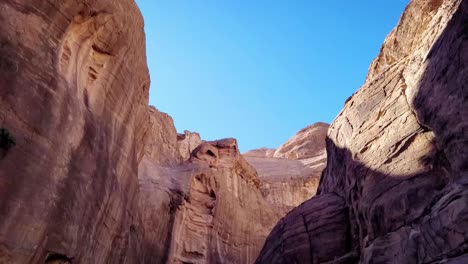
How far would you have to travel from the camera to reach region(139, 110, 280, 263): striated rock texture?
81.3ft

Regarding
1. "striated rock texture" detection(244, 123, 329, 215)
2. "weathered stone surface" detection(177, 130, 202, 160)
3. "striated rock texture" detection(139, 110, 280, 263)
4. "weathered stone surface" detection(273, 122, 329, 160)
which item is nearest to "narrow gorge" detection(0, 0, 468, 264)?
"striated rock texture" detection(139, 110, 280, 263)

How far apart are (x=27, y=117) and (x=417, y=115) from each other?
34.9 ft

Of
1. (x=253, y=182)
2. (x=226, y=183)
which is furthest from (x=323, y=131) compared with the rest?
(x=226, y=183)

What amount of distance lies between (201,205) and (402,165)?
699 inches

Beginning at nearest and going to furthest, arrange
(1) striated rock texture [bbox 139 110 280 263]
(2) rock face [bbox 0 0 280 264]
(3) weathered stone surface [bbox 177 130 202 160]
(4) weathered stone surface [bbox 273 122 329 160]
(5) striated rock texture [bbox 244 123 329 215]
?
(2) rock face [bbox 0 0 280 264], (1) striated rock texture [bbox 139 110 280 263], (3) weathered stone surface [bbox 177 130 202 160], (5) striated rock texture [bbox 244 123 329 215], (4) weathered stone surface [bbox 273 122 329 160]

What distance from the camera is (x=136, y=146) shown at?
17344 millimetres

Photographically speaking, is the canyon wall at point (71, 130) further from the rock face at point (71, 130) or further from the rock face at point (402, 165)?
the rock face at point (402, 165)

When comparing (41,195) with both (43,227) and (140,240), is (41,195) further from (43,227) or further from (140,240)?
(140,240)

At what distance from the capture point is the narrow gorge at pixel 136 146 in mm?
10055

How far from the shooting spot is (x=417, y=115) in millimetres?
13000

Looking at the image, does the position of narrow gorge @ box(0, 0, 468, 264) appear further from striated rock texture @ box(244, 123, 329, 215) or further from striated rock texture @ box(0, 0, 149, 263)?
striated rock texture @ box(244, 123, 329, 215)

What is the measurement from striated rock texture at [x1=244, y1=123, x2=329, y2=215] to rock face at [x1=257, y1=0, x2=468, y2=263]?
837 inches

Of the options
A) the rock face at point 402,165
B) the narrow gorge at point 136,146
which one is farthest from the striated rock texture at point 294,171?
the narrow gorge at point 136,146

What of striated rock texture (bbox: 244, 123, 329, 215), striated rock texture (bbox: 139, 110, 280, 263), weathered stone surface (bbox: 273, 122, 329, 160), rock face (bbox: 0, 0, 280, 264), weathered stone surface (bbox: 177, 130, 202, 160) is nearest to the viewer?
rock face (bbox: 0, 0, 280, 264)
